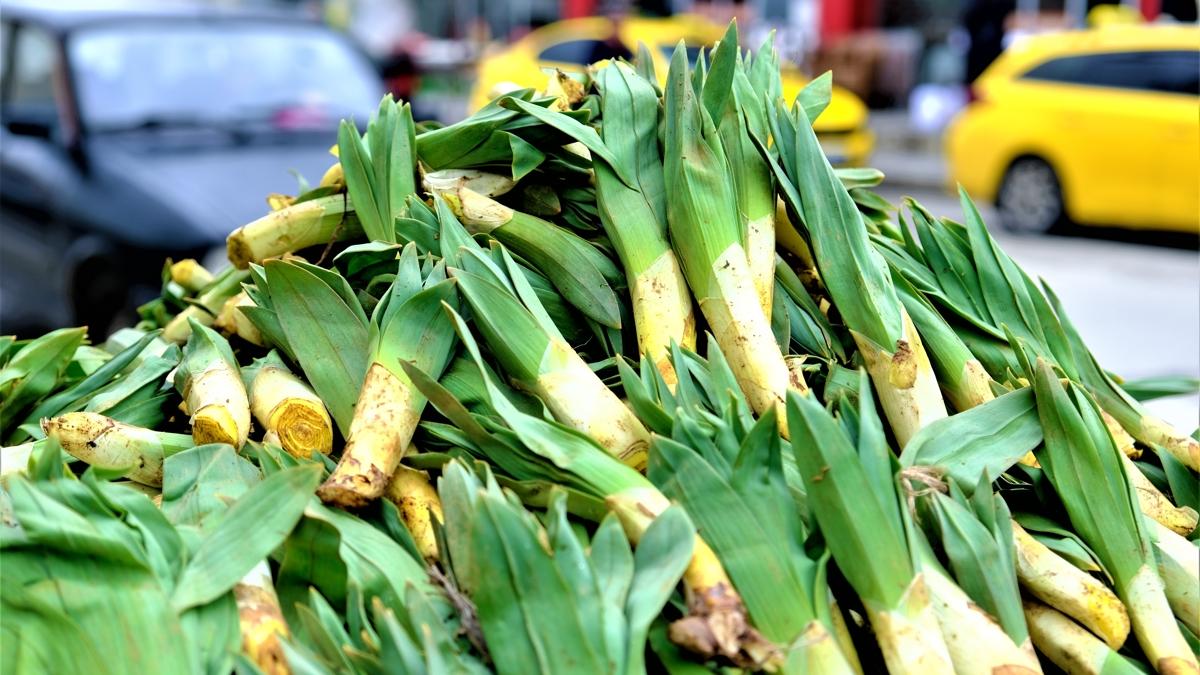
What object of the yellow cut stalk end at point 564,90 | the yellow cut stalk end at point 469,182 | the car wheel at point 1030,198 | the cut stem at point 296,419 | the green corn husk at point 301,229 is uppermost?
the yellow cut stalk end at point 564,90

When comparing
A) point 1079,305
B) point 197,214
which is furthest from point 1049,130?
point 197,214

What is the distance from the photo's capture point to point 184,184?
5285 millimetres

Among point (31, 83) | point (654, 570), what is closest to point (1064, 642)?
point (654, 570)

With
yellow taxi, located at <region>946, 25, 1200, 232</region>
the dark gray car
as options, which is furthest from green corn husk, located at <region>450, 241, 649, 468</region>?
yellow taxi, located at <region>946, 25, 1200, 232</region>

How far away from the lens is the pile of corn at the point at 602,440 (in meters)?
1.32

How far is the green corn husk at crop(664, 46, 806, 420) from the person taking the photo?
5.42ft

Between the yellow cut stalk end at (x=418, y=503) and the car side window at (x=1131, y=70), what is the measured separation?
20.8 feet

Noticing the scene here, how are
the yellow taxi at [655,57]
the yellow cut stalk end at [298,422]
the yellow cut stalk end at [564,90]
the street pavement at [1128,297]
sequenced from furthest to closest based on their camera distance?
the yellow taxi at [655,57] < the street pavement at [1128,297] < the yellow cut stalk end at [564,90] < the yellow cut stalk end at [298,422]

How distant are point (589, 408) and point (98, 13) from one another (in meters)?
5.17

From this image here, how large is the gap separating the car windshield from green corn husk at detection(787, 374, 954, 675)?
4367mm

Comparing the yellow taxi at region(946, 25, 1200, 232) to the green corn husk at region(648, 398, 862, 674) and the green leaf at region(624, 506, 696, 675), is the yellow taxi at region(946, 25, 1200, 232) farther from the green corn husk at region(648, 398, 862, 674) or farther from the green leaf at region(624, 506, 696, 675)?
the green leaf at region(624, 506, 696, 675)

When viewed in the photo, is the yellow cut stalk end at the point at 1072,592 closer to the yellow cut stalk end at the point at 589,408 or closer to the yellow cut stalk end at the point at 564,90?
the yellow cut stalk end at the point at 589,408

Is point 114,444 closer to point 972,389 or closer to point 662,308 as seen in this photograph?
point 662,308

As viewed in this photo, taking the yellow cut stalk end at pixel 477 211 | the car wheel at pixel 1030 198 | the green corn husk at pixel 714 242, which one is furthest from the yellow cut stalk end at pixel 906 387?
the car wheel at pixel 1030 198
